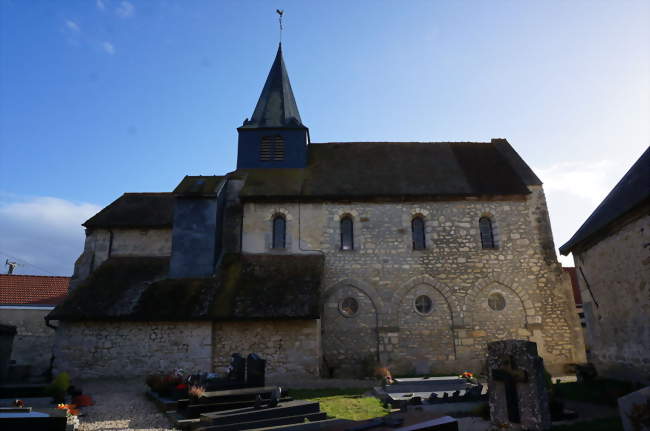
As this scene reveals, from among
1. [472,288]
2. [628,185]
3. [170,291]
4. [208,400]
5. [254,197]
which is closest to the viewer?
[208,400]

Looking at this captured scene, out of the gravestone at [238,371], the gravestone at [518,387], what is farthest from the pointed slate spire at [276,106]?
the gravestone at [518,387]

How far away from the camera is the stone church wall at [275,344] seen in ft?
43.1

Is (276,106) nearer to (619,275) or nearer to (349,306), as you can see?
(349,306)

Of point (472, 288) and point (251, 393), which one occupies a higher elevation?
point (472, 288)

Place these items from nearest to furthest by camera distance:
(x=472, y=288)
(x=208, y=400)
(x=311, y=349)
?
1. (x=208, y=400)
2. (x=311, y=349)
3. (x=472, y=288)

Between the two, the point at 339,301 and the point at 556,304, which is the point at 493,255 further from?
the point at 339,301

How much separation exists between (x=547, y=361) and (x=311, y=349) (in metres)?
8.49

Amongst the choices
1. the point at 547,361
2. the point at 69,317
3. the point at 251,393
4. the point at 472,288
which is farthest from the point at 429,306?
the point at 69,317

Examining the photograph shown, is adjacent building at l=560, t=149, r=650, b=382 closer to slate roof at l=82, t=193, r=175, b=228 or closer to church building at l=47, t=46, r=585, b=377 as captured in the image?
church building at l=47, t=46, r=585, b=377

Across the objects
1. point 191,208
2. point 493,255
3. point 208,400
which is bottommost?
point 208,400

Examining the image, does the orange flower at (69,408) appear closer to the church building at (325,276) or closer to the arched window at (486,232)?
the church building at (325,276)

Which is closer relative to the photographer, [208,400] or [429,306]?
[208,400]

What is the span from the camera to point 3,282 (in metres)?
25.4

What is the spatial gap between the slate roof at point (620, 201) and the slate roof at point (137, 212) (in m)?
14.5
